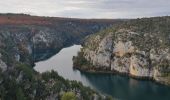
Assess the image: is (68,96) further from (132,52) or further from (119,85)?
(132,52)

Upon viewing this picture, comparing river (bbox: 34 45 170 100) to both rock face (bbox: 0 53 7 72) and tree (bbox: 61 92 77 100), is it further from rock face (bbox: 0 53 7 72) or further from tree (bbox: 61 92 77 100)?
rock face (bbox: 0 53 7 72)

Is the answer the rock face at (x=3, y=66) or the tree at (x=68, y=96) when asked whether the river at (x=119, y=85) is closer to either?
the tree at (x=68, y=96)

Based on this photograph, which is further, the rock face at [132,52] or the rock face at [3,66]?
the rock face at [132,52]

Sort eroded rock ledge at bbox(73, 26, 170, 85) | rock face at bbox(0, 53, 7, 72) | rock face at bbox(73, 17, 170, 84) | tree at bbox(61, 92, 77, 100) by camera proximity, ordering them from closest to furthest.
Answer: tree at bbox(61, 92, 77, 100) < rock face at bbox(0, 53, 7, 72) < eroded rock ledge at bbox(73, 26, 170, 85) < rock face at bbox(73, 17, 170, 84)

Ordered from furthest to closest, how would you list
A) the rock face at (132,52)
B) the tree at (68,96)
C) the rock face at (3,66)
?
the rock face at (132,52), the rock face at (3,66), the tree at (68,96)

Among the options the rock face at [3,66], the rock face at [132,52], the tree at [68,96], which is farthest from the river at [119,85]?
the rock face at [3,66]

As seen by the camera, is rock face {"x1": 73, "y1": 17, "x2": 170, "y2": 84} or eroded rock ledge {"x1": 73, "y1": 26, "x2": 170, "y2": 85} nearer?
eroded rock ledge {"x1": 73, "y1": 26, "x2": 170, "y2": 85}

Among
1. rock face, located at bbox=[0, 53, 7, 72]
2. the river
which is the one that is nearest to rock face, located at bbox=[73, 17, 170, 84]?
the river

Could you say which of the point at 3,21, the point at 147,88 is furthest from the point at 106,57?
the point at 3,21
